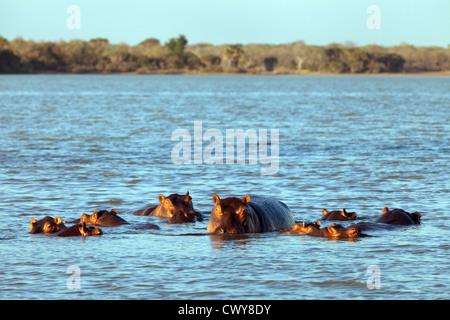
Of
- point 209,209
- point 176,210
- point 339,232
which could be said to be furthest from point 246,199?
point 209,209

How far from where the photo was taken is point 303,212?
604 inches

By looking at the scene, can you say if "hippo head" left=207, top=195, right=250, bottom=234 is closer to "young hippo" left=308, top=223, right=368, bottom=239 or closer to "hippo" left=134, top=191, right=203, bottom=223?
"young hippo" left=308, top=223, right=368, bottom=239

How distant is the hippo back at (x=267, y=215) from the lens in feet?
43.2

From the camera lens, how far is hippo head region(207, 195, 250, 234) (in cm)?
1291

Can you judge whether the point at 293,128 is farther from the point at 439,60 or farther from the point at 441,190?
the point at 439,60

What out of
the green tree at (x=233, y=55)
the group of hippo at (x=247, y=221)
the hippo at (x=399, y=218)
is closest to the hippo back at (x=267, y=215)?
the group of hippo at (x=247, y=221)

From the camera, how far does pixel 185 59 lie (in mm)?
180875

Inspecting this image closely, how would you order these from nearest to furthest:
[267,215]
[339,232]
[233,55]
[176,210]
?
[339,232] < [267,215] < [176,210] < [233,55]

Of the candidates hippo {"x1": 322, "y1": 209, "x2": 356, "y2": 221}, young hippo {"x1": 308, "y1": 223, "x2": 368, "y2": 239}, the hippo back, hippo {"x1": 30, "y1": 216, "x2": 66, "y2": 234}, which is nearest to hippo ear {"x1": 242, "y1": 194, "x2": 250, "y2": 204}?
the hippo back

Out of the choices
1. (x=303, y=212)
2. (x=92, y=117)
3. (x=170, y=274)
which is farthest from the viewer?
(x=92, y=117)

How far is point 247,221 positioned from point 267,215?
531 mm

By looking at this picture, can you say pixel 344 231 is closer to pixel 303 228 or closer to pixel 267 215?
pixel 303 228

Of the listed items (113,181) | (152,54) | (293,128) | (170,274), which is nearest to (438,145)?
(293,128)
